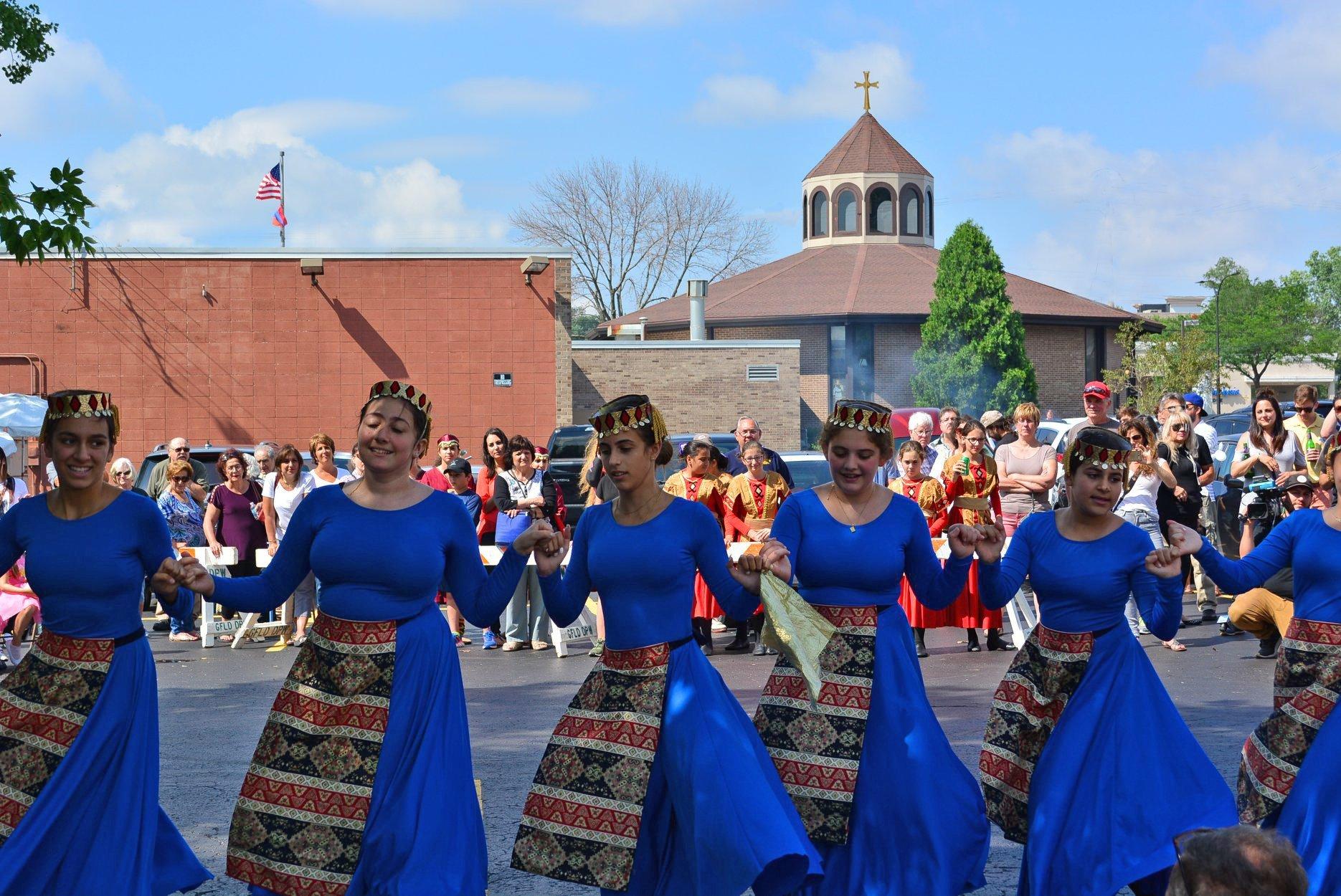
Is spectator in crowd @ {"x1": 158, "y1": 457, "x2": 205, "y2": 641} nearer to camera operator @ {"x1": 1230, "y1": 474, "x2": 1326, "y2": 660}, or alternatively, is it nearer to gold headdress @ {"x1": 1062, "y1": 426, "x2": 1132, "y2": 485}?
camera operator @ {"x1": 1230, "y1": 474, "x2": 1326, "y2": 660}

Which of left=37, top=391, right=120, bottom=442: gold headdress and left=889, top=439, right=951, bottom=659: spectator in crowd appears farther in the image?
left=889, top=439, right=951, bottom=659: spectator in crowd

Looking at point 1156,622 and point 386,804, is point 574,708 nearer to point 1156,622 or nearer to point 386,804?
point 386,804

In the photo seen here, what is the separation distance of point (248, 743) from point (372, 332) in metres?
25.7

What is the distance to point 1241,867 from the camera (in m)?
2.48

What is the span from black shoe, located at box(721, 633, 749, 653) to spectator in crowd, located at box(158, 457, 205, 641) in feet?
16.3

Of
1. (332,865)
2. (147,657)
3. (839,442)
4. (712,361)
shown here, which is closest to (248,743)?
(147,657)

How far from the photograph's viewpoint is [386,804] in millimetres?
4918

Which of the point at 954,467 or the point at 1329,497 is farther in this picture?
the point at 954,467

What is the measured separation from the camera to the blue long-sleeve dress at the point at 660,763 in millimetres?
4898

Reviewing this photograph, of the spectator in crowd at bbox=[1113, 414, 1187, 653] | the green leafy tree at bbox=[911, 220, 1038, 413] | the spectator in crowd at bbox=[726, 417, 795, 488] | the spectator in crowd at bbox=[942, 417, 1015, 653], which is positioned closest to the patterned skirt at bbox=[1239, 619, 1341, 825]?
the spectator in crowd at bbox=[942, 417, 1015, 653]

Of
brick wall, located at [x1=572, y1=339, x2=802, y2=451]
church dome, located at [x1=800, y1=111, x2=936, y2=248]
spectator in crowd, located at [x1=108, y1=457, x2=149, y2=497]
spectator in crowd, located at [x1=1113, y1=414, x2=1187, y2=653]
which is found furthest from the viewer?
church dome, located at [x1=800, y1=111, x2=936, y2=248]

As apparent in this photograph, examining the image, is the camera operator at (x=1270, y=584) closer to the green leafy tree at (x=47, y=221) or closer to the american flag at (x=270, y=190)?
the green leafy tree at (x=47, y=221)

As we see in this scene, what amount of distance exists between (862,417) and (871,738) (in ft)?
3.84

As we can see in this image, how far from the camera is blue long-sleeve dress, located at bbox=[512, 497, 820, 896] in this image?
16.1 feet
